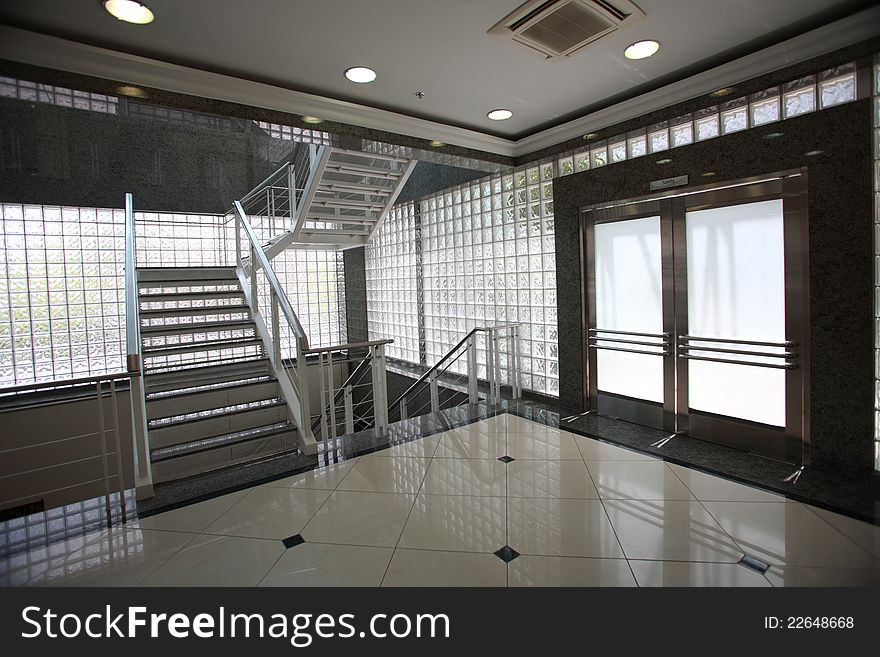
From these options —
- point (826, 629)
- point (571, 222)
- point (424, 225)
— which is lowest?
point (826, 629)

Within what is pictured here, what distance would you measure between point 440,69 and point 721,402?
10.7 ft

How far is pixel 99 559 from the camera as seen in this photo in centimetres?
229

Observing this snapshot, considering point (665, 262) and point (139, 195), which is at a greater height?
point (139, 195)

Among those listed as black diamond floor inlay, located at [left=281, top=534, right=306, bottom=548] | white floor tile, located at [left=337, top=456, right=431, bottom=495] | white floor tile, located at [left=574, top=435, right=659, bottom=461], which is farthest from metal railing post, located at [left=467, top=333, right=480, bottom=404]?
black diamond floor inlay, located at [left=281, top=534, right=306, bottom=548]

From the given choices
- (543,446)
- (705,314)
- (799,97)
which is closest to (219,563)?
(543,446)

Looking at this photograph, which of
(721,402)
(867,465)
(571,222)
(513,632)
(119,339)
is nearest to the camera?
(513,632)

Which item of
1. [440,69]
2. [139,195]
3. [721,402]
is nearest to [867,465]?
[721,402]

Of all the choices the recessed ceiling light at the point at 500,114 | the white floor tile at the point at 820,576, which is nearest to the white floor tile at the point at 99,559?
the white floor tile at the point at 820,576

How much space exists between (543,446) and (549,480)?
0.65 metres

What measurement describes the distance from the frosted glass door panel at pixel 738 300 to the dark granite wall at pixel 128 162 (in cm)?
432

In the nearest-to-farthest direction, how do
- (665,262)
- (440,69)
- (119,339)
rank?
(440,69) → (665,262) → (119,339)

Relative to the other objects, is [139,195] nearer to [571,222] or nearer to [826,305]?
[571,222]

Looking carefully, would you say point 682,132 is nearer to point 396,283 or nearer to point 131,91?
point 131,91

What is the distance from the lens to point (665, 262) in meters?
3.91
